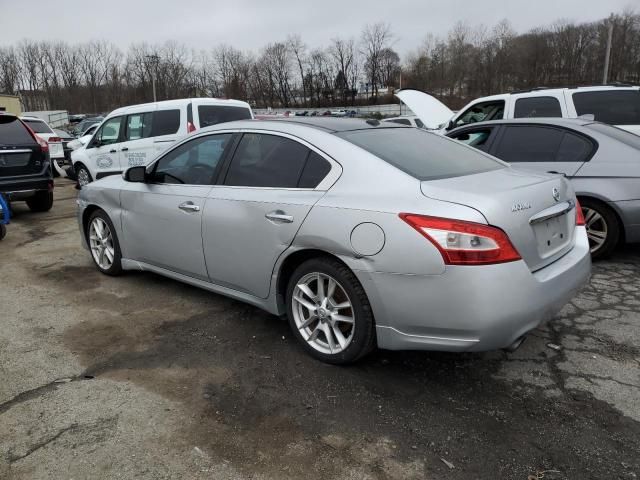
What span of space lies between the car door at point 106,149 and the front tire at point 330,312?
325 inches

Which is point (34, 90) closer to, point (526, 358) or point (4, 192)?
point (4, 192)

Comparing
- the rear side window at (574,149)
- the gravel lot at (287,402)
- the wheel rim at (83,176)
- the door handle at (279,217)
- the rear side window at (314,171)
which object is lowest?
the gravel lot at (287,402)

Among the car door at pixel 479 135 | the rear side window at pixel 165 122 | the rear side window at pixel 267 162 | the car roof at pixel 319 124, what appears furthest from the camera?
the rear side window at pixel 165 122

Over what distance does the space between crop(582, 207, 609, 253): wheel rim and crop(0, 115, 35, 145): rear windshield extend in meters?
8.32

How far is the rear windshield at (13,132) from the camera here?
8.30 m

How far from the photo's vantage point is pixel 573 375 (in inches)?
124

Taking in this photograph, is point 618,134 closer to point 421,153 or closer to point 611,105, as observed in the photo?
point 611,105

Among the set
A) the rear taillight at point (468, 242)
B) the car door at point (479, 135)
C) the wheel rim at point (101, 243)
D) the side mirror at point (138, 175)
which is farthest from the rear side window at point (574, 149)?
the wheel rim at point (101, 243)

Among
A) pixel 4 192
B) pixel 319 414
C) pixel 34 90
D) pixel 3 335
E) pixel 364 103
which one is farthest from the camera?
pixel 364 103

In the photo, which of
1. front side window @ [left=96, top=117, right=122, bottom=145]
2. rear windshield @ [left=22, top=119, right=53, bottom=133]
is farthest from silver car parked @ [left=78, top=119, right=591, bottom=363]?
rear windshield @ [left=22, top=119, right=53, bottom=133]

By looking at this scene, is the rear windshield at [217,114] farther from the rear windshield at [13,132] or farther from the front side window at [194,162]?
the front side window at [194,162]

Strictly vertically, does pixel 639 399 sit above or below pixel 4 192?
below

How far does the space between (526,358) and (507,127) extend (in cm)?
335

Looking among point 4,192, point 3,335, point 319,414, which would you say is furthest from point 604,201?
point 4,192
